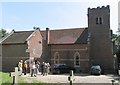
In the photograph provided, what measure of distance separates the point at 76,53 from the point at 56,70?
31.8ft

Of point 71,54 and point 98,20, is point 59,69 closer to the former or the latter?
point 71,54

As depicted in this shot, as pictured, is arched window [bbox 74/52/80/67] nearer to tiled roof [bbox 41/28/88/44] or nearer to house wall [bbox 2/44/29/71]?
tiled roof [bbox 41/28/88/44]

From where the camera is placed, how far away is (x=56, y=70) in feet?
159

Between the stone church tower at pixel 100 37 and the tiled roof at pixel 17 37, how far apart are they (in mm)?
12189

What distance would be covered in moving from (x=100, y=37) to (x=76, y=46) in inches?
200

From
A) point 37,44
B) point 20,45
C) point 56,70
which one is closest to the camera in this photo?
point 56,70

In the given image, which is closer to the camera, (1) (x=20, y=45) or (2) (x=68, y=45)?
(1) (x=20, y=45)

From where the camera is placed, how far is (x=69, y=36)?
6097 cm

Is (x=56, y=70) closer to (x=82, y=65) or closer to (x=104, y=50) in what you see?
(x=82, y=65)

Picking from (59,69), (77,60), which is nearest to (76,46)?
(77,60)

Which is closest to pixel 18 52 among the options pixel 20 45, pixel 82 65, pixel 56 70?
pixel 20 45

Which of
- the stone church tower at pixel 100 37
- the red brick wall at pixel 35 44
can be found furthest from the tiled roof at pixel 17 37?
the stone church tower at pixel 100 37

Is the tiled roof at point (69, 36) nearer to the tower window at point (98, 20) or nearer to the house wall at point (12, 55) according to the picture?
the tower window at point (98, 20)

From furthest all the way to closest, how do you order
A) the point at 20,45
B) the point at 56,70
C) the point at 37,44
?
the point at 37,44, the point at 20,45, the point at 56,70
